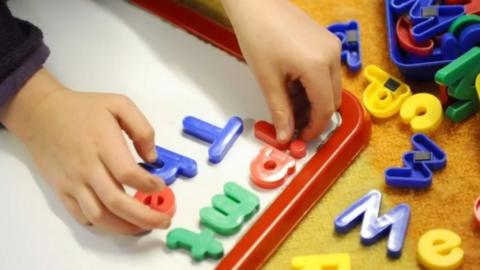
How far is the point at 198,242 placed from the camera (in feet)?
1.89

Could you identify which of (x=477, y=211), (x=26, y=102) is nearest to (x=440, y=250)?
(x=477, y=211)

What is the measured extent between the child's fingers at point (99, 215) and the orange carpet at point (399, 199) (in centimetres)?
12

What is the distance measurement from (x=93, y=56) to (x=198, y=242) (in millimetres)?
260

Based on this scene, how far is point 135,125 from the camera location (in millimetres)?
583

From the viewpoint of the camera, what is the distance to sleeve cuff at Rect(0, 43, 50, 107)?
642mm

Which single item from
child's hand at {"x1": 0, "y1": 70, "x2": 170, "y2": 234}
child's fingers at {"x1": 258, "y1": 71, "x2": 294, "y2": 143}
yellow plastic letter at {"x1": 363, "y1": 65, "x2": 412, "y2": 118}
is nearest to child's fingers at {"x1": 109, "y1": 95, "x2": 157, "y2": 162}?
child's hand at {"x1": 0, "y1": 70, "x2": 170, "y2": 234}

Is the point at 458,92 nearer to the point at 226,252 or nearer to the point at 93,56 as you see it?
the point at 226,252

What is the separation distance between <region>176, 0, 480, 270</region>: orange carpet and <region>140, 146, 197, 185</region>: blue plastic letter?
104 millimetres

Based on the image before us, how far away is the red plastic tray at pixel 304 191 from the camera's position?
1.89ft

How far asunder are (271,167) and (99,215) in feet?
0.49

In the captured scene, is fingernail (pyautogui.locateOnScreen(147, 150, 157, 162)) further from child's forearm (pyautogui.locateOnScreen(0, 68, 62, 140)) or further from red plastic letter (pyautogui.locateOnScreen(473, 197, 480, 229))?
red plastic letter (pyautogui.locateOnScreen(473, 197, 480, 229))

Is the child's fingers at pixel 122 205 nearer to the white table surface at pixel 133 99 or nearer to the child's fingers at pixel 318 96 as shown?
the white table surface at pixel 133 99

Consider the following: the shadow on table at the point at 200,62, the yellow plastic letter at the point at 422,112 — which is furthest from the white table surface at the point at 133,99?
the yellow plastic letter at the point at 422,112

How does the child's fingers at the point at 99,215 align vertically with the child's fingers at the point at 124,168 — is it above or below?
below
